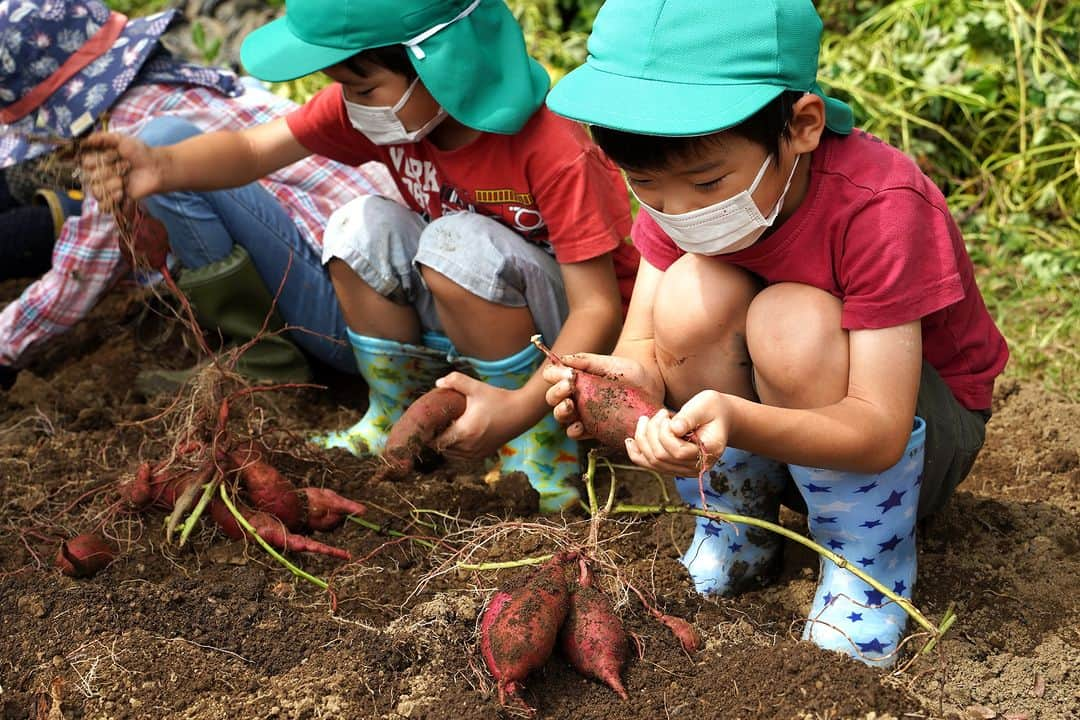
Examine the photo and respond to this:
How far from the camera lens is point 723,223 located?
162 cm

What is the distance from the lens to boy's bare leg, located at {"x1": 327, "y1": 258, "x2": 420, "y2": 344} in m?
2.35

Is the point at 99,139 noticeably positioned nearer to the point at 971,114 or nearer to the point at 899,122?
the point at 899,122

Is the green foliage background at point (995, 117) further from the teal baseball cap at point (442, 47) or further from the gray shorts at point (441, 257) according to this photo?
the teal baseball cap at point (442, 47)

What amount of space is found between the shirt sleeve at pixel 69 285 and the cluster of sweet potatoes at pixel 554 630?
1553mm

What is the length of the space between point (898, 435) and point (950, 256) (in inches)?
10.7

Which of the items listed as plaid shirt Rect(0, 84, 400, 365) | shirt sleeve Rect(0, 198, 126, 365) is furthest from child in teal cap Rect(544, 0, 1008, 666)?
shirt sleeve Rect(0, 198, 126, 365)

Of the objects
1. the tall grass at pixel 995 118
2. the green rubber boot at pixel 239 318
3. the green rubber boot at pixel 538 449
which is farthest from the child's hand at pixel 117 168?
the tall grass at pixel 995 118

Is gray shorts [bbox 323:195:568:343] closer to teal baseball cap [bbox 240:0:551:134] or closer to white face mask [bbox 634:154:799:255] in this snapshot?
teal baseball cap [bbox 240:0:551:134]

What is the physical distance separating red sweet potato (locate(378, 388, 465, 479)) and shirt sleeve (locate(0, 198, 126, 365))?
114cm

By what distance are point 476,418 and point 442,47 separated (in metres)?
0.67

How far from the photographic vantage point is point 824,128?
1657 mm

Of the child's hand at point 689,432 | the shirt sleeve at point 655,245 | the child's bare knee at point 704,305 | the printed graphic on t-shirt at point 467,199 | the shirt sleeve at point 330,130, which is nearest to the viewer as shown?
the child's hand at point 689,432

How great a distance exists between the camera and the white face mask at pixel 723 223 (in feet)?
5.24

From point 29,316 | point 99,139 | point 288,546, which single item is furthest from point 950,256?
point 29,316
